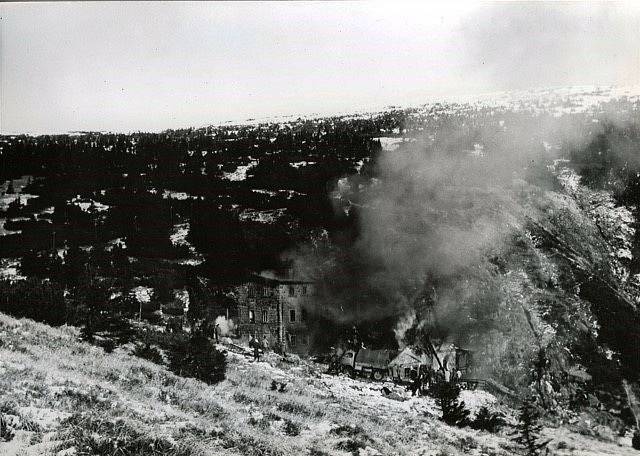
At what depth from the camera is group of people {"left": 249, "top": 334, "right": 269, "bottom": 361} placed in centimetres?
1824

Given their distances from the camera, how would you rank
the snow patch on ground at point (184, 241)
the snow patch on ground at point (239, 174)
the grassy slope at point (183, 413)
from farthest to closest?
1. the snow patch on ground at point (239, 174)
2. the snow patch on ground at point (184, 241)
3. the grassy slope at point (183, 413)

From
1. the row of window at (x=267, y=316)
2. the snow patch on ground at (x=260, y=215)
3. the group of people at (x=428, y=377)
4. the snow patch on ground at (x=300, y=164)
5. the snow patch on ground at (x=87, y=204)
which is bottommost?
the group of people at (x=428, y=377)

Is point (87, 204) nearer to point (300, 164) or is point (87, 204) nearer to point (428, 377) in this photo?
point (300, 164)

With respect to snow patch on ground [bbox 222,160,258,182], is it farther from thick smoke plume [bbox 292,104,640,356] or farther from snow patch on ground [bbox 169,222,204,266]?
snow patch on ground [bbox 169,222,204,266]

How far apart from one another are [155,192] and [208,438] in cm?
1768

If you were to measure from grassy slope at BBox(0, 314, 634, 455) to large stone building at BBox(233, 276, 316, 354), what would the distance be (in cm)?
518

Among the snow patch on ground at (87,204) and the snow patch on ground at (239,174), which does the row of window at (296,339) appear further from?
the snow patch on ground at (239,174)

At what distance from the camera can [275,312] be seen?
22.0m

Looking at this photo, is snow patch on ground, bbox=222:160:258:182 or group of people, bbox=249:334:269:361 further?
snow patch on ground, bbox=222:160:258:182

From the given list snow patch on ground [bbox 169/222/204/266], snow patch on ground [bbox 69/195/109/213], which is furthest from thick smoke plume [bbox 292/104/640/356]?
snow patch on ground [bbox 69/195/109/213]

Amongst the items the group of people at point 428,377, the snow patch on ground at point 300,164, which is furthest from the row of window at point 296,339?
the snow patch on ground at point 300,164

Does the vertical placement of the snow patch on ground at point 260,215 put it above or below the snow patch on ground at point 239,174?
below

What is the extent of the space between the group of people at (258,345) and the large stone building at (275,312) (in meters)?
0.15

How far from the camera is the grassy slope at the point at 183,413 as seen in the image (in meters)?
9.08
